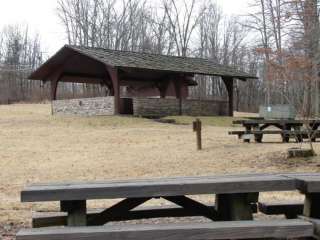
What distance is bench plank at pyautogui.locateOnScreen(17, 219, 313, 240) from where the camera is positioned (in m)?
3.68

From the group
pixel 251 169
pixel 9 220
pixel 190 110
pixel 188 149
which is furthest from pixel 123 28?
pixel 9 220

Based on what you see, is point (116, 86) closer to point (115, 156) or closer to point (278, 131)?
point (115, 156)

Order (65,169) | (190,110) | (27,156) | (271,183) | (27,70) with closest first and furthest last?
(271,183)
(65,169)
(27,156)
(190,110)
(27,70)

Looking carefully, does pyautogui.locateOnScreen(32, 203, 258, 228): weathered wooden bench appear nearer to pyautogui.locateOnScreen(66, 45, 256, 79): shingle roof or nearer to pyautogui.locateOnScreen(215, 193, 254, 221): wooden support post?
pyautogui.locateOnScreen(215, 193, 254, 221): wooden support post

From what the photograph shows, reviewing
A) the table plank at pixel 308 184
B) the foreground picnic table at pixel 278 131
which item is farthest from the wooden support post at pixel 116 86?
the table plank at pixel 308 184

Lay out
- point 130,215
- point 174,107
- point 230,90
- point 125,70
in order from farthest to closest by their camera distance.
Answer: 1. point 230,90
2. point 174,107
3. point 125,70
4. point 130,215

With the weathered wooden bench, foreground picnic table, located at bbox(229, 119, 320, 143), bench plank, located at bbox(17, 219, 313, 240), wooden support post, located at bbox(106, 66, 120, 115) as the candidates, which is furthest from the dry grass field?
wooden support post, located at bbox(106, 66, 120, 115)

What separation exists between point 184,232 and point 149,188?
1.40ft

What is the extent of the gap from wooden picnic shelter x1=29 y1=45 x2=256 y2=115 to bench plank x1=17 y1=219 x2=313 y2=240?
71.2ft

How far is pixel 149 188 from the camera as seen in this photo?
392cm

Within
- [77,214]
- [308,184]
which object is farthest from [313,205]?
[77,214]

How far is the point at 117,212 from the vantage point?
4543 millimetres

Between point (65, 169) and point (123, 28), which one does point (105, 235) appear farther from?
point (123, 28)

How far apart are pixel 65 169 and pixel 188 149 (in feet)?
13.4
